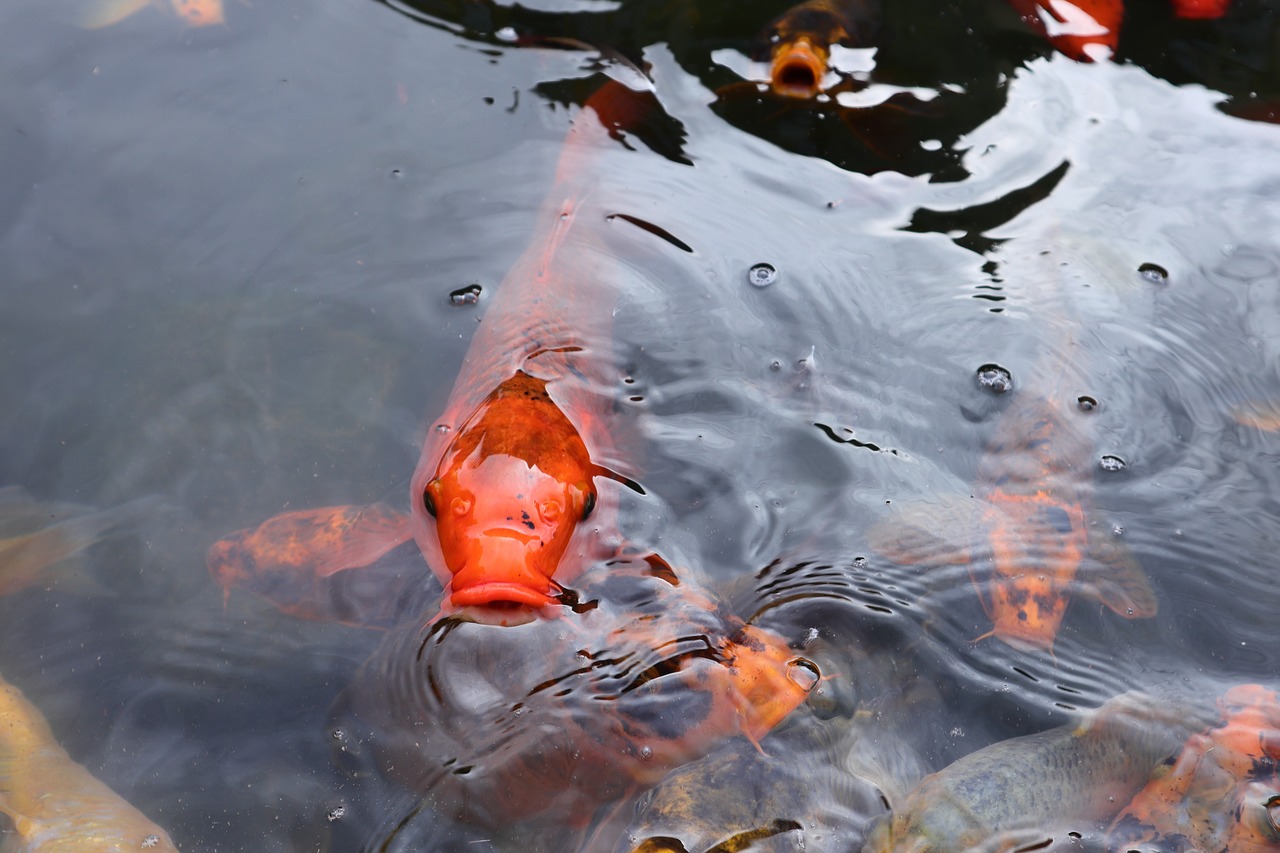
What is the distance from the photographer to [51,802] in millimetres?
2588

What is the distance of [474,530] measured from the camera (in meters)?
2.97

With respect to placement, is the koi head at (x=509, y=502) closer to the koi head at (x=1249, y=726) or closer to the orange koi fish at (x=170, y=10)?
the koi head at (x=1249, y=726)

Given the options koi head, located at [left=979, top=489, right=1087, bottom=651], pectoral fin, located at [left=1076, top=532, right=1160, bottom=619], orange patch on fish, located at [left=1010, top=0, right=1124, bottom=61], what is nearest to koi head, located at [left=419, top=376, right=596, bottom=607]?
koi head, located at [left=979, top=489, right=1087, bottom=651]

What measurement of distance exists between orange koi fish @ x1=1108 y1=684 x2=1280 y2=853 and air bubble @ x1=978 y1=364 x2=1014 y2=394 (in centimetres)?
126

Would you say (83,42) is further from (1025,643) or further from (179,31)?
(1025,643)

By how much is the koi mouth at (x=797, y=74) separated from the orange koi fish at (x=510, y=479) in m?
1.39

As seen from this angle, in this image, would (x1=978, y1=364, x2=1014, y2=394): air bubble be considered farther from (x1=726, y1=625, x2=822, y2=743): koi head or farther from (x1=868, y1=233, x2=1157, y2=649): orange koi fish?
(x1=726, y1=625, x2=822, y2=743): koi head

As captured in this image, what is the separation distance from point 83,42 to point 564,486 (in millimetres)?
3208

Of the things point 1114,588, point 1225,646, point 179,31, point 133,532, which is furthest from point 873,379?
point 179,31

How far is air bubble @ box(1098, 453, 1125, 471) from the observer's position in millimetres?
3316

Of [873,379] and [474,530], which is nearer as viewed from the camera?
[474,530]

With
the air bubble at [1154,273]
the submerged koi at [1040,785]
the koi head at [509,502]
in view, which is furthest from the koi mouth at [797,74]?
the submerged koi at [1040,785]

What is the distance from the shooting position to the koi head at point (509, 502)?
2865 millimetres

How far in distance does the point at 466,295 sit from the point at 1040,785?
2.59 m
